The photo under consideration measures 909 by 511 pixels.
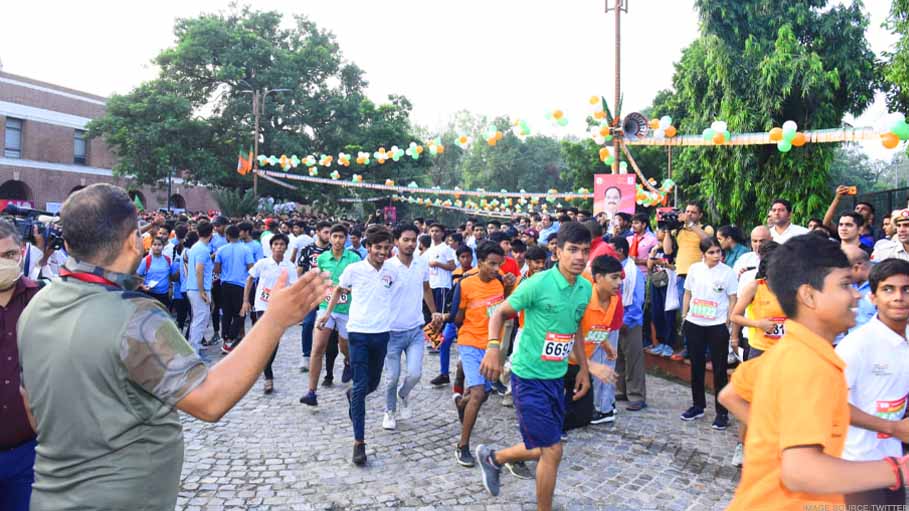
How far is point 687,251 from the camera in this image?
308 inches

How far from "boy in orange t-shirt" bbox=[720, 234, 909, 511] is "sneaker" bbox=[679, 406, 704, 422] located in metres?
4.45

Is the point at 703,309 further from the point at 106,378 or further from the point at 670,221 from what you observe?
the point at 106,378

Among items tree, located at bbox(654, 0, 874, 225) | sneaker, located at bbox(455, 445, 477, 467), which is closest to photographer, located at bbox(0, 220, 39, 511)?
sneaker, located at bbox(455, 445, 477, 467)

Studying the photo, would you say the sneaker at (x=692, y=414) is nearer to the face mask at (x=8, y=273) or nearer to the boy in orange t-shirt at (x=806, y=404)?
the boy in orange t-shirt at (x=806, y=404)

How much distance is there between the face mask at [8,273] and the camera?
2736mm

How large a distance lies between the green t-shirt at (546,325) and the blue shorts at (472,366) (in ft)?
3.98

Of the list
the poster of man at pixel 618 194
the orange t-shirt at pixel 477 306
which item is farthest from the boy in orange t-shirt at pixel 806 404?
the poster of man at pixel 618 194

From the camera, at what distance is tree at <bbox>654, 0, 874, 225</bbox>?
16.6m

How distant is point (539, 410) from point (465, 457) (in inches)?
54.5

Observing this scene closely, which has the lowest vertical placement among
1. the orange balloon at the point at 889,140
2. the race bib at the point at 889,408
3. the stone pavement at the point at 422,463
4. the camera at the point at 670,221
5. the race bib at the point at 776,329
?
the stone pavement at the point at 422,463

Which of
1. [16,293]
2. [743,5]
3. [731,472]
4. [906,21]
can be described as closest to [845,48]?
[743,5]

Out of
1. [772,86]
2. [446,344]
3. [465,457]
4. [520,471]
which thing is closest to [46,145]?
[446,344]

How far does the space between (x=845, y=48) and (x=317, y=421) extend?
18082 mm

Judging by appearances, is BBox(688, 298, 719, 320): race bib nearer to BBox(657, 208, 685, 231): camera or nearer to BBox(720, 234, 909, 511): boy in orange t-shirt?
BBox(657, 208, 685, 231): camera
